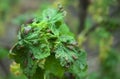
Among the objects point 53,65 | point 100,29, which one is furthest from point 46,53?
point 100,29

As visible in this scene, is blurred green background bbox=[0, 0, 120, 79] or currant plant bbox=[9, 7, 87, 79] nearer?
currant plant bbox=[9, 7, 87, 79]

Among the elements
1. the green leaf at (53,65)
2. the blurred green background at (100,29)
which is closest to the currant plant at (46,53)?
the green leaf at (53,65)

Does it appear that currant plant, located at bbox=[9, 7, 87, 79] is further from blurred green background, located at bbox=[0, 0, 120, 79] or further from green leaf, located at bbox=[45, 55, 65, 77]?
blurred green background, located at bbox=[0, 0, 120, 79]

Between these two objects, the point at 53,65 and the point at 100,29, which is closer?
the point at 53,65

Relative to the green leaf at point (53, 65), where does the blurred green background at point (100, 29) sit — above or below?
above

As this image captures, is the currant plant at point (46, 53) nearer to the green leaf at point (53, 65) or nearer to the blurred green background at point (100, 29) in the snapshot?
the green leaf at point (53, 65)

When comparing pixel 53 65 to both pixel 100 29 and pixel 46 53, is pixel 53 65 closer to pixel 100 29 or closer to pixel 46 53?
pixel 46 53

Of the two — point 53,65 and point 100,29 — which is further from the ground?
point 100,29

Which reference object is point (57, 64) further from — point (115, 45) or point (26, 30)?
point (115, 45)

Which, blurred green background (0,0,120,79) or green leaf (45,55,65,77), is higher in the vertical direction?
blurred green background (0,0,120,79)

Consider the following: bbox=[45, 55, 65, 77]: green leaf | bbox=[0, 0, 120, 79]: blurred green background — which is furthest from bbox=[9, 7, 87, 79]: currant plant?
bbox=[0, 0, 120, 79]: blurred green background
